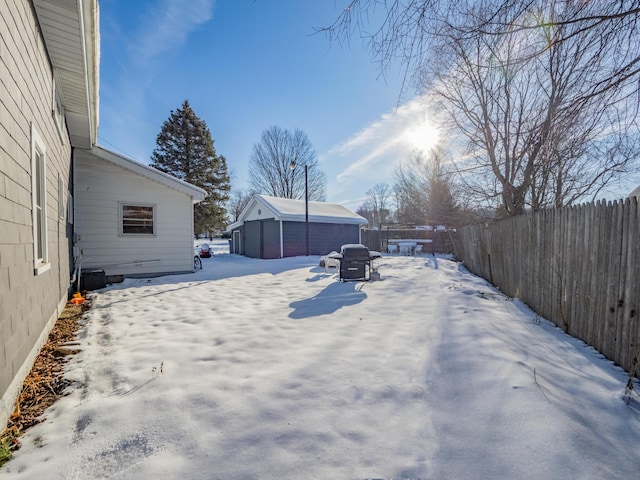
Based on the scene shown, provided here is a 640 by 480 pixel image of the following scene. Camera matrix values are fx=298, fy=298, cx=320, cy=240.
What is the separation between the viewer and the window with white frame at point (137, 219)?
8.45 meters

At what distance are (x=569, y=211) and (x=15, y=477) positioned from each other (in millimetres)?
5614

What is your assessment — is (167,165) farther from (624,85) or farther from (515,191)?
(624,85)

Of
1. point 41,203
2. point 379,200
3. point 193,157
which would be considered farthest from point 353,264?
point 379,200

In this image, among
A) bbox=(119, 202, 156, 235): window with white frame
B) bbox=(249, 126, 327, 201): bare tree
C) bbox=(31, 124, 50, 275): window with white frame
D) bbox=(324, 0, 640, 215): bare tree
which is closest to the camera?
bbox=(324, 0, 640, 215): bare tree

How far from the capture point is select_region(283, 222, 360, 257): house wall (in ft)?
51.5

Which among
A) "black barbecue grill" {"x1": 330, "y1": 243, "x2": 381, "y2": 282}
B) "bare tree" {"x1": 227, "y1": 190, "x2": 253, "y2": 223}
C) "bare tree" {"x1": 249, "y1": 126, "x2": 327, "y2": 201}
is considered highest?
"bare tree" {"x1": 249, "y1": 126, "x2": 327, "y2": 201}

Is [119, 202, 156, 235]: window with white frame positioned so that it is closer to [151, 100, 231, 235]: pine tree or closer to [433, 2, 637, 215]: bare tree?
[433, 2, 637, 215]: bare tree

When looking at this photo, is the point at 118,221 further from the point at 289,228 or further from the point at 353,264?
the point at 289,228

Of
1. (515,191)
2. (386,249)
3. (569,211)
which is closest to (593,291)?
(569,211)

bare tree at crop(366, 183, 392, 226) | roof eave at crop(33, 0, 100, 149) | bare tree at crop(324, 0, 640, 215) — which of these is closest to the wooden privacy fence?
bare tree at crop(324, 0, 640, 215)

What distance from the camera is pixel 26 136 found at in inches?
108

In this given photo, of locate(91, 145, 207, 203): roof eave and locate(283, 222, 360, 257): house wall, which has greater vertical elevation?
locate(91, 145, 207, 203): roof eave

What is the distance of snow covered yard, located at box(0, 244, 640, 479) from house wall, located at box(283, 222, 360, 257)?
11535 millimetres

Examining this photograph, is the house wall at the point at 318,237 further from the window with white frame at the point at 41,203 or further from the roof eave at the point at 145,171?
the window with white frame at the point at 41,203
